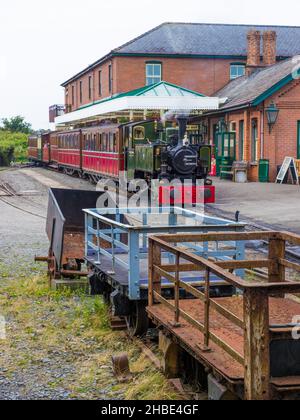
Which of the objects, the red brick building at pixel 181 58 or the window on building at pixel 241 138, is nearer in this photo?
the window on building at pixel 241 138

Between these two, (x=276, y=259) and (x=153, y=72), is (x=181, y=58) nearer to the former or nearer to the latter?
(x=153, y=72)

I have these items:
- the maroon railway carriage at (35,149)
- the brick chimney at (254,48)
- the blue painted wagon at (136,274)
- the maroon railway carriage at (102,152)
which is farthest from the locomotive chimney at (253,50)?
the blue painted wagon at (136,274)

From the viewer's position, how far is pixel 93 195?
37.6 feet

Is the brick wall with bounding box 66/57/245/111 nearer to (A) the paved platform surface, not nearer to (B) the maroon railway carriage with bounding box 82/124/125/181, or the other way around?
(B) the maroon railway carriage with bounding box 82/124/125/181

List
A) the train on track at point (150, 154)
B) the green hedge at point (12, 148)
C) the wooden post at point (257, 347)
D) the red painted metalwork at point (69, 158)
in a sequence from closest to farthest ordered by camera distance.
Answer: the wooden post at point (257, 347)
the train on track at point (150, 154)
the red painted metalwork at point (69, 158)
the green hedge at point (12, 148)

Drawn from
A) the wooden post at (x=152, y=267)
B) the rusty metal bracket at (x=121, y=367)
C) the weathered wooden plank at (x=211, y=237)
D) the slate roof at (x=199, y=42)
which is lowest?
the rusty metal bracket at (x=121, y=367)

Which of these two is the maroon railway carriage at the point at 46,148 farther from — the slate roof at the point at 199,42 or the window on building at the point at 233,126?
the window on building at the point at 233,126

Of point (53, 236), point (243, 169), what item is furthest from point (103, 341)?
point (243, 169)

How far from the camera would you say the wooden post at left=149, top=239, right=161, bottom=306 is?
6.66 meters

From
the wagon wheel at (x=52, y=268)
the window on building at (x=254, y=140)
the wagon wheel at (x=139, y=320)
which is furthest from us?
the window on building at (x=254, y=140)

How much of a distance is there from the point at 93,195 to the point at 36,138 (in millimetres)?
40509

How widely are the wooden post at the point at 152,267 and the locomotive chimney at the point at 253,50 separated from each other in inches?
1162

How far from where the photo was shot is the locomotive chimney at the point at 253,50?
34.7m

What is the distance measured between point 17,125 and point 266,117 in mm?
60093
